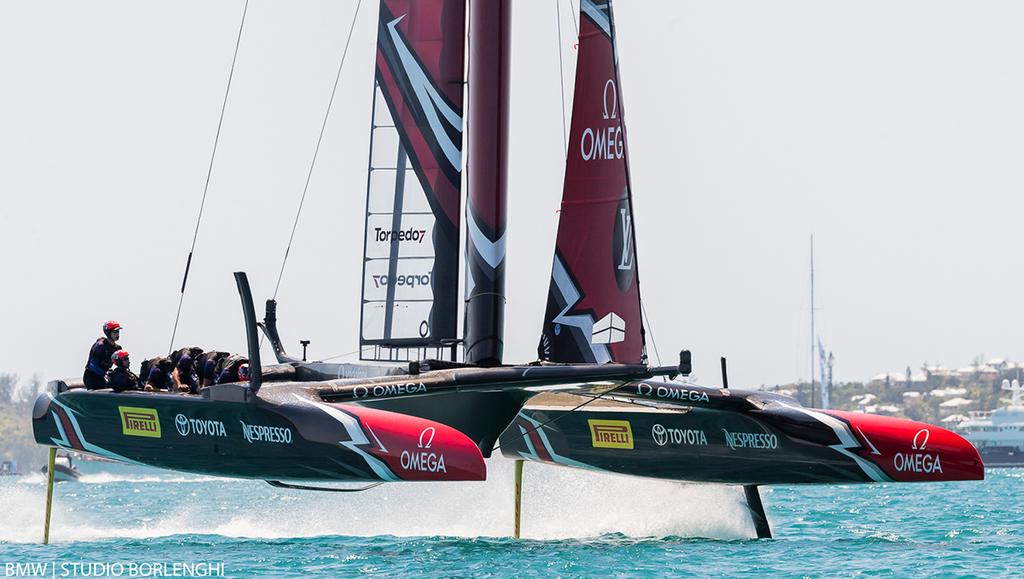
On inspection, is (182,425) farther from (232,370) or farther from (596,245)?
(596,245)

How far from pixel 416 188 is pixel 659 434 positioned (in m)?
2.78

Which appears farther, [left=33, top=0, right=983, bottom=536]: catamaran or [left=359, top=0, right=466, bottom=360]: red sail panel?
[left=359, top=0, right=466, bottom=360]: red sail panel

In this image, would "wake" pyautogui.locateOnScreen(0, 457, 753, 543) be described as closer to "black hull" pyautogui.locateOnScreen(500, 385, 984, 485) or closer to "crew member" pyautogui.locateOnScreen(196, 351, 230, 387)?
"black hull" pyautogui.locateOnScreen(500, 385, 984, 485)

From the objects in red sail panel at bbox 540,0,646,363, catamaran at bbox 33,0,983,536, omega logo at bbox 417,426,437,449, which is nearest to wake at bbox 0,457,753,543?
catamaran at bbox 33,0,983,536

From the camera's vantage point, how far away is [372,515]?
45.6ft

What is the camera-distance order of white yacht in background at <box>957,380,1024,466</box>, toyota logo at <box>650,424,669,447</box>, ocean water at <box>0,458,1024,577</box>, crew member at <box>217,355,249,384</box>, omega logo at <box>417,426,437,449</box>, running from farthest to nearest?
white yacht in background at <box>957,380,1024,466</box>, toyota logo at <box>650,424,669,447</box>, crew member at <box>217,355,249,384</box>, omega logo at <box>417,426,437,449</box>, ocean water at <box>0,458,1024,577</box>

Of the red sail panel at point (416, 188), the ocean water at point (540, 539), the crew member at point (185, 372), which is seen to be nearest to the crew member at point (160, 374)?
the crew member at point (185, 372)

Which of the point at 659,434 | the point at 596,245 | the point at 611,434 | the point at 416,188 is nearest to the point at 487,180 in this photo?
the point at 416,188

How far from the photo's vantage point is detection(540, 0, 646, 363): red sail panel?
1196 centimetres

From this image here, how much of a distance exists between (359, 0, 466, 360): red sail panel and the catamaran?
0.05 feet

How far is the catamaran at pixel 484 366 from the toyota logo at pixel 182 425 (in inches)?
0.5

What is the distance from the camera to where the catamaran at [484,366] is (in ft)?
34.5

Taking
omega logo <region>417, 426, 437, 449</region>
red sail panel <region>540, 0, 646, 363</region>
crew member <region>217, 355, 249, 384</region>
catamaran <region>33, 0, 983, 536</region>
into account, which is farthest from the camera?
red sail panel <region>540, 0, 646, 363</region>

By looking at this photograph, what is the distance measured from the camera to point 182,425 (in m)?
10.8
